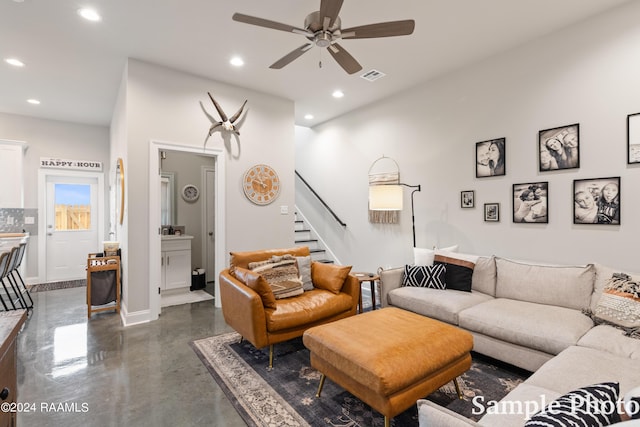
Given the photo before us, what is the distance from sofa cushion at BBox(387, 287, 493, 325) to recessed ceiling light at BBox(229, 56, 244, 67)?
10.9 feet

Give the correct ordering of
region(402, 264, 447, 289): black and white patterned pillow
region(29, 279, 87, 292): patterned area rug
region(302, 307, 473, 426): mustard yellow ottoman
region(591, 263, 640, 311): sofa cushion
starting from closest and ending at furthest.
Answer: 1. region(302, 307, 473, 426): mustard yellow ottoman
2. region(591, 263, 640, 311): sofa cushion
3. region(402, 264, 447, 289): black and white patterned pillow
4. region(29, 279, 87, 292): patterned area rug

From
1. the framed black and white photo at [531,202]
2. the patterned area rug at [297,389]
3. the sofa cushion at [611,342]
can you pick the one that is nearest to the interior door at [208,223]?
the patterned area rug at [297,389]

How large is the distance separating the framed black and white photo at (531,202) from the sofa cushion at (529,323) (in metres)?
1.02

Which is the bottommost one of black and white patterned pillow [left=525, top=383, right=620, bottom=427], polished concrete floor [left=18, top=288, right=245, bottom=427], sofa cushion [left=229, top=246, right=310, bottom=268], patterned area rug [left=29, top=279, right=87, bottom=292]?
polished concrete floor [left=18, top=288, right=245, bottom=427]

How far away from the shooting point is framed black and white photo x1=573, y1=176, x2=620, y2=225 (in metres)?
2.80

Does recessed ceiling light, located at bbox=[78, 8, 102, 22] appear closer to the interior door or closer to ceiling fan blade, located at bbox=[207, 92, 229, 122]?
ceiling fan blade, located at bbox=[207, 92, 229, 122]

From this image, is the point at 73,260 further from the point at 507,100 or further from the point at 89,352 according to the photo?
the point at 507,100

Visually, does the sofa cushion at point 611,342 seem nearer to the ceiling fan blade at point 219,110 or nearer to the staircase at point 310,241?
the staircase at point 310,241

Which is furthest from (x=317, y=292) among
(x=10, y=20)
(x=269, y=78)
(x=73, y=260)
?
(x=73, y=260)

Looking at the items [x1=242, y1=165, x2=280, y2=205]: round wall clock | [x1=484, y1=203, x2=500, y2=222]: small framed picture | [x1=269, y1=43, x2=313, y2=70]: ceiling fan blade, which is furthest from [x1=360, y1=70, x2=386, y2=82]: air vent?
[x1=484, y1=203, x2=500, y2=222]: small framed picture

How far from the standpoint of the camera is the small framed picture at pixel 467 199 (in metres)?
3.85

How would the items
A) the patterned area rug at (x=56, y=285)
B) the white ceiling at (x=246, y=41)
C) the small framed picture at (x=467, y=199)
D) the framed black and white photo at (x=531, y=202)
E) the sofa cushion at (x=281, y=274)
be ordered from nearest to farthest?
the white ceiling at (x=246, y=41)
the sofa cushion at (x=281, y=274)
the framed black and white photo at (x=531, y=202)
the small framed picture at (x=467, y=199)
the patterned area rug at (x=56, y=285)

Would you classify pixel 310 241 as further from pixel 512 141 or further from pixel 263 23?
pixel 263 23

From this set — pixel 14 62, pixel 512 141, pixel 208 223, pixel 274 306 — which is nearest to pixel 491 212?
pixel 512 141
